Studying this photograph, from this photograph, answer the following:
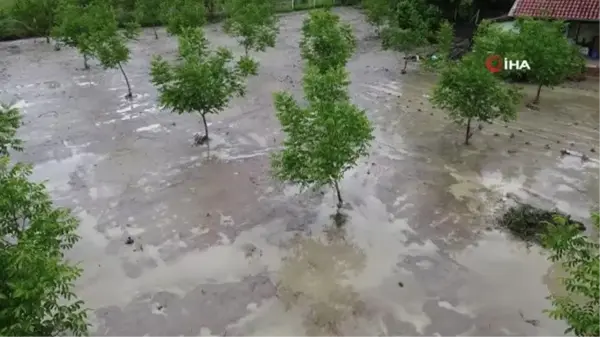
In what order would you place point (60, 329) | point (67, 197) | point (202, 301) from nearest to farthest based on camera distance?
1. point (60, 329)
2. point (202, 301)
3. point (67, 197)

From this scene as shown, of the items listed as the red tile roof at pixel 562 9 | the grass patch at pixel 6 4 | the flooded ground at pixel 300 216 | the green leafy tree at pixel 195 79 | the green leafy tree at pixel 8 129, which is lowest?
the flooded ground at pixel 300 216

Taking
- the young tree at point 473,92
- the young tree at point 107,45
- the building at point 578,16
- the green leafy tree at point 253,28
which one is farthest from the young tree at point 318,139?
the building at point 578,16

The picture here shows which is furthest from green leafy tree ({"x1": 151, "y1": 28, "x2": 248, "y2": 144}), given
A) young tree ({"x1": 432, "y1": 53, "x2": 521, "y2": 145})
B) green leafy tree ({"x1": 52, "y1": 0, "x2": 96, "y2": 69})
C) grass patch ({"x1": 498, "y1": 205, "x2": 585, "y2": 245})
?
grass patch ({"x1": 498, "y1": 205, "x2": 585, "y2": 245})

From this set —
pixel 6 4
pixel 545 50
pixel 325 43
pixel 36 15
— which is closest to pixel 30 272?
pixel 325 43

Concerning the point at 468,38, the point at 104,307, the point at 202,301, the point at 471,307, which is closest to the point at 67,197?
the point at 104,307

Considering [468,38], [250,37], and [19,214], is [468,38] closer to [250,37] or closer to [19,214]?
[250,37]

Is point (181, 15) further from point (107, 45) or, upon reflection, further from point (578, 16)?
point (578, 16)

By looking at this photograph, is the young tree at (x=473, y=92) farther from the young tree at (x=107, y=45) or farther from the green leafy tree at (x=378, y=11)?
the green leafy tree at (x=378, y=11)
